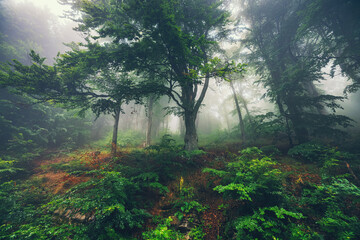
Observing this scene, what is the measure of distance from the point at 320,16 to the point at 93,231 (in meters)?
15.6

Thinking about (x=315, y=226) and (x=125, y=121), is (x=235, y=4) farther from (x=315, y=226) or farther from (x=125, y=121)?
(x=125, y=121)

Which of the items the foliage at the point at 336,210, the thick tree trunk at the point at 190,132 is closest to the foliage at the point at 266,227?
the foliage at the point at 336,210

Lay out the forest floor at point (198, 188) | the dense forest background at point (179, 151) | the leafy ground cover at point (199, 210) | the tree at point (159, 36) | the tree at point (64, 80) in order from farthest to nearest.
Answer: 1. the tree at point (64, 80)
2. the tree at point (159, 36)
3. the forest floor at point (198, 188)
4. the dense forest background at point (179, 151)
5. the leafy ground cover at point (199, 210)

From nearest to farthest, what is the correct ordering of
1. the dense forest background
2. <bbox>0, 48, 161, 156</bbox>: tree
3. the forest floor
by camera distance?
the dense forest background → the forest floor → <bbox>0, 48, 161, 156</bbox>: tree

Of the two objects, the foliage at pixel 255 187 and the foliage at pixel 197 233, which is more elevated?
the foliage at pixel 255 187

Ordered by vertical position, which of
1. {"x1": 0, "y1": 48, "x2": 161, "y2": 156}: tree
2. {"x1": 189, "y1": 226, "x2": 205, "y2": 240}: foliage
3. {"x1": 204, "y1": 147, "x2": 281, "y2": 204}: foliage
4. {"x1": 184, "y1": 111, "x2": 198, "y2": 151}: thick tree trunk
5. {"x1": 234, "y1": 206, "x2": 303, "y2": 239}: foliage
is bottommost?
{"x1": 189, "y1": 226, "x2": 205, "y2": 240}: foliage

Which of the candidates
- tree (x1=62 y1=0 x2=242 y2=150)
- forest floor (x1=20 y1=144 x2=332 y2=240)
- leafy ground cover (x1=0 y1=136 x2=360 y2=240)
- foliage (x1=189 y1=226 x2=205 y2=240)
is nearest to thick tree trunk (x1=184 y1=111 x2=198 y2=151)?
tree (x1=62 y1=0 x2=242 y2=150)

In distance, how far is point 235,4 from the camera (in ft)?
45.6

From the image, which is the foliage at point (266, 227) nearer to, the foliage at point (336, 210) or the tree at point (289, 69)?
the foliage at point (336, 210)

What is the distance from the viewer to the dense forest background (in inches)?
130

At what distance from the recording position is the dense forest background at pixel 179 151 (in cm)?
329

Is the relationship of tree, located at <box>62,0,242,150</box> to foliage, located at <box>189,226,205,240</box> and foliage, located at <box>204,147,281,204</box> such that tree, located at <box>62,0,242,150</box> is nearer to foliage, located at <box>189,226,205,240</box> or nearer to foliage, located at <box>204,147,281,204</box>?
foliage, located at <box>204,147,281,204</box>

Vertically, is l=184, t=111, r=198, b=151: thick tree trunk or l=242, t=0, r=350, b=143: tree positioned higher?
l=242, t=0, r=350, b=143: tree

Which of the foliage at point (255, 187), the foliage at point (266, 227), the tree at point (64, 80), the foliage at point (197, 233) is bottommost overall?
the foliage at point (197, 233)
